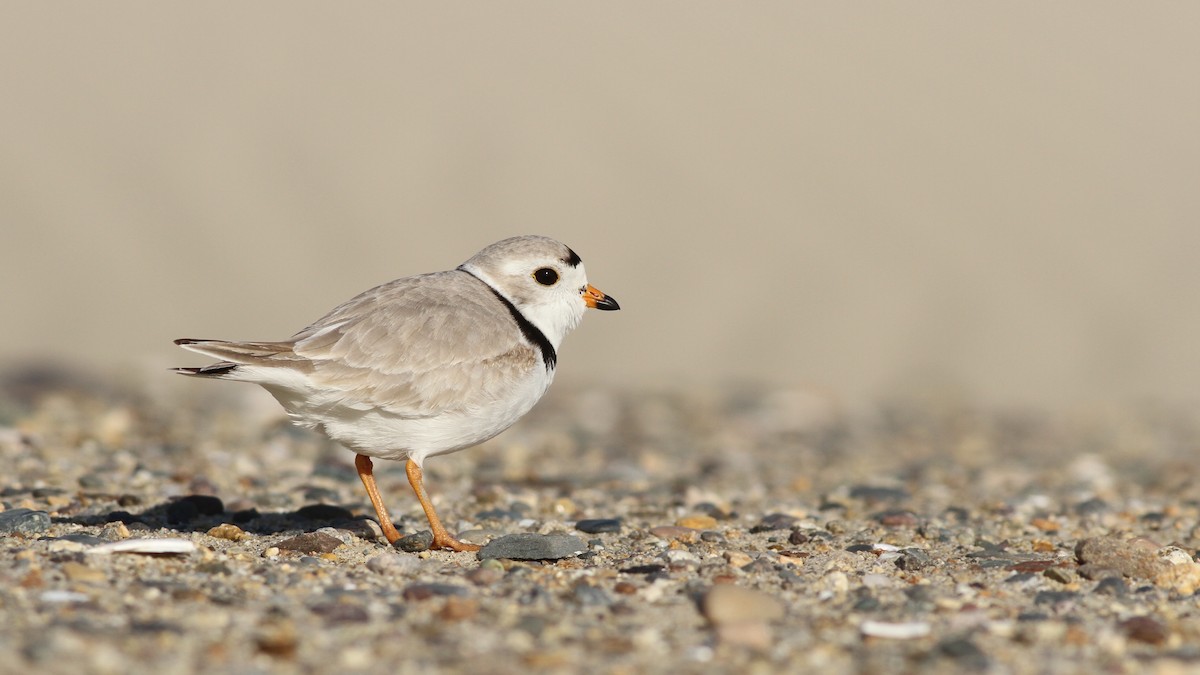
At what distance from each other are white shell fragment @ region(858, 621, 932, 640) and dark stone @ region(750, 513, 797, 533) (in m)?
2.11

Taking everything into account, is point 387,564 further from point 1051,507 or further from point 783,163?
point 783,163

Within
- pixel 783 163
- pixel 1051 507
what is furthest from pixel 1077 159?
pixel 1051 507

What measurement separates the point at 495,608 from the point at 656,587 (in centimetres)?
66

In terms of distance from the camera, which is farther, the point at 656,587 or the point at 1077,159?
the point at 1077,159

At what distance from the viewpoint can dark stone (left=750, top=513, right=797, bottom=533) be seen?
6430mm

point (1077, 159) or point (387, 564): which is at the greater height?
point (1077, 159)

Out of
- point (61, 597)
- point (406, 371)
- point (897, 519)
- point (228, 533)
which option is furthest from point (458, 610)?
point (897, 519)

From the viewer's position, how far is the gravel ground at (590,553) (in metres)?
3.97

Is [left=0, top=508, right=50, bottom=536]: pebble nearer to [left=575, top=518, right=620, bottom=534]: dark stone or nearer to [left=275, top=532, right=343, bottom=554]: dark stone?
[left=275, top=532, right=343, bottom=554]: dark stone

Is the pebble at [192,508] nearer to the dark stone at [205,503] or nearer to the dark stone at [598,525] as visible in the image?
the dark stone at [205,503]

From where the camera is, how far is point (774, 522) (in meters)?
6.61

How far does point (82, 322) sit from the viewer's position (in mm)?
14773

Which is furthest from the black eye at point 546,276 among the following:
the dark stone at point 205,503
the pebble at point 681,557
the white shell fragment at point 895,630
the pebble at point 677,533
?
the white shell fragment at point 895,630

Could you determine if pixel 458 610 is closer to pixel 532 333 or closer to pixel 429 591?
pixel 429 591
